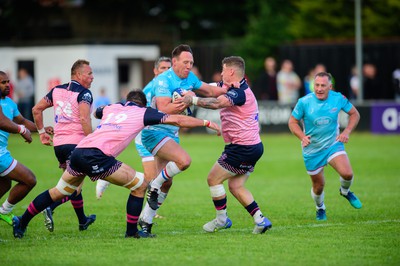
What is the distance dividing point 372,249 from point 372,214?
332 cm

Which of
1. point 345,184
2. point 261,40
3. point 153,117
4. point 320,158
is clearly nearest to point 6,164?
point 153,117

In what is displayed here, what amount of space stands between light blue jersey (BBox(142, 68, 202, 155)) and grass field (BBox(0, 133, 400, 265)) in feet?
4.25

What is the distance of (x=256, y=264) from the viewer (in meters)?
9.11

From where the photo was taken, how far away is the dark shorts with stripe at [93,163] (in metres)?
10.5

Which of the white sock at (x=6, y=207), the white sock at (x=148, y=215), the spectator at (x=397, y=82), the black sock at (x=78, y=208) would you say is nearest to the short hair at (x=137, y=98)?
the white sock at (x=148, y=215)

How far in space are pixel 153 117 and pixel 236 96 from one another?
4.17 feet

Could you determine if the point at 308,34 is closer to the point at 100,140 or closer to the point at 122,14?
the point at 122,14

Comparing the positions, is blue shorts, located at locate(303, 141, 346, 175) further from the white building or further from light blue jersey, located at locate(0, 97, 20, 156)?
the white building

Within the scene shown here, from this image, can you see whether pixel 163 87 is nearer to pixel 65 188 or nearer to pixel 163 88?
pixel 163 88

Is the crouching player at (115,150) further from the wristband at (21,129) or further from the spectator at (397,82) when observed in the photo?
the spectator at (397,82)

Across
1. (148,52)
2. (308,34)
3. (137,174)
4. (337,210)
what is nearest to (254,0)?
(308,34)

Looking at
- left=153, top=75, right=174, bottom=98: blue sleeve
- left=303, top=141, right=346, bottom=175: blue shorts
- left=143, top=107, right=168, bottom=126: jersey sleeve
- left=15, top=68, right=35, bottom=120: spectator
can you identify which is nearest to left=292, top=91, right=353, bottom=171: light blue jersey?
left=303, top=141, right=346, bottom=175: blue shorts

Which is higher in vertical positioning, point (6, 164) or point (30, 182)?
point (6, 164)

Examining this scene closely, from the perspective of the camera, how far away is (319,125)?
42.5ft
